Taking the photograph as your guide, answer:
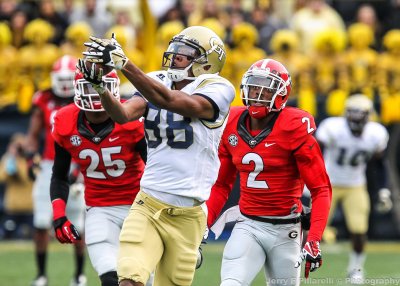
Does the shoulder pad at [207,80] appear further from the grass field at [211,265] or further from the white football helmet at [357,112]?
the white football helmet at [357,112]

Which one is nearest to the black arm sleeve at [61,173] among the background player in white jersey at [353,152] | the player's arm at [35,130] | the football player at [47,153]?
the football player at [47,153]

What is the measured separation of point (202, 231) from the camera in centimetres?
582

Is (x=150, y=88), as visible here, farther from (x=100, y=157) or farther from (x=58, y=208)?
(x=58, y=208)

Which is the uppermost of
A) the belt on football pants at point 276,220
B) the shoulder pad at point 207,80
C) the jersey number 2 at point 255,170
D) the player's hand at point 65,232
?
the shoulder pad at point 207,80

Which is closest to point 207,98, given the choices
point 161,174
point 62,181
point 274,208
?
point 161,174

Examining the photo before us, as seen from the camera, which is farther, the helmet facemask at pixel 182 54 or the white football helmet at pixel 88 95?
the white football helmet at pixel 88 95

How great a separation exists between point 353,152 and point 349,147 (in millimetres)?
66

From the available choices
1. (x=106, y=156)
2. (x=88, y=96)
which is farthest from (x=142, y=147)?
(x=88, y=96)

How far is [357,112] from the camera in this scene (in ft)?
33.3

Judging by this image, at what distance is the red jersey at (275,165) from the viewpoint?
6027 mm

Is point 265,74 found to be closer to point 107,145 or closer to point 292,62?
point 107,145

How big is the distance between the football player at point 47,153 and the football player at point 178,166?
3012mm

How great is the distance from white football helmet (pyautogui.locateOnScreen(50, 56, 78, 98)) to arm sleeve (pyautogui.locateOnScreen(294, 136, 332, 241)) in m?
3.16

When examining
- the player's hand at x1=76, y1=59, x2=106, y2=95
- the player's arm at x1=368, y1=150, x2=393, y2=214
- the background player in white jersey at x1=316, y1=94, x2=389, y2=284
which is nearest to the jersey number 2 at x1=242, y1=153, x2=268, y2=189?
the player's hand at x1=76, y1=59, x2=106, y2=95
